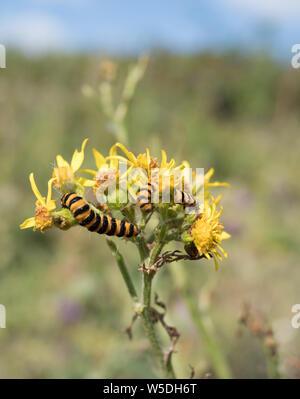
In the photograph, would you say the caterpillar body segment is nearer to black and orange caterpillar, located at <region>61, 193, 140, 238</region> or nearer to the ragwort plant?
the ragwort plant

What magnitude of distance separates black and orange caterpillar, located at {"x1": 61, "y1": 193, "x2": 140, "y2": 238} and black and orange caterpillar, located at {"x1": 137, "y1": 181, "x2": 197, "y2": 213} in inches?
4.9

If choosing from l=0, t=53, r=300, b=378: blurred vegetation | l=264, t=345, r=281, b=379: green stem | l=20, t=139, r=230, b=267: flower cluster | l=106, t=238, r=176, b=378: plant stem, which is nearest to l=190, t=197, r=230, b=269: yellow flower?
l=20, t=139, r=230, b=267: flower cluster

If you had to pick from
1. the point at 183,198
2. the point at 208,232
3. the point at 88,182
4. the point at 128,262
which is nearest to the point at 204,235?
the point at 208,232

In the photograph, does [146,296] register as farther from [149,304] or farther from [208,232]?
[208,232]

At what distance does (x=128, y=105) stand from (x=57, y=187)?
174cm

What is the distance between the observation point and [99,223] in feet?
5.68

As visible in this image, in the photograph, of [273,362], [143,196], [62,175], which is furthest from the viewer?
[273,362]

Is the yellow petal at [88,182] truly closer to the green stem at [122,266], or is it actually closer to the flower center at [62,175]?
the flower center at [62,175]

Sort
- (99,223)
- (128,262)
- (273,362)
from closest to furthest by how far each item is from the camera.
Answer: (99,223)
(273,362)
(128,262)

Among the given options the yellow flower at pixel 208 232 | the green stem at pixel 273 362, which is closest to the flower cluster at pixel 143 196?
the yellow flower at pixel 208 232

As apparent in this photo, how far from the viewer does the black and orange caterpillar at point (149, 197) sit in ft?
6.08

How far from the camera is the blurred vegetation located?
191 inches

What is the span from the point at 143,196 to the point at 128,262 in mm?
A: 4694

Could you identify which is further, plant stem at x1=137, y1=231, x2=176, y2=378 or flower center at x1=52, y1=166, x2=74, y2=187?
flower center at x1=52, y1=166, x2=74, y2=187
